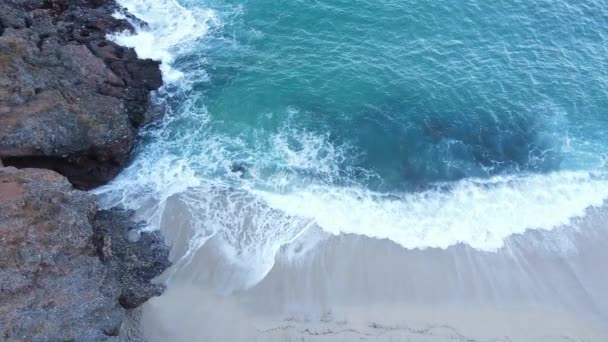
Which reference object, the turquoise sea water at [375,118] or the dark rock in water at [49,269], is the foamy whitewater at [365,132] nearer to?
the turquoise sea water at [375,118]

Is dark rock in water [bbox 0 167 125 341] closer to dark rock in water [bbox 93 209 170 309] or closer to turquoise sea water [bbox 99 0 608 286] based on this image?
dark rock in water [bbox 93 209 170 309]

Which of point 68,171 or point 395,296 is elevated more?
point 68,171

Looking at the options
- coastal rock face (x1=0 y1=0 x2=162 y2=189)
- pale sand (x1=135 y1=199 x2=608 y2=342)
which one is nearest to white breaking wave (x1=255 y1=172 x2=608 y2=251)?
pale sand (x1=135 y1=199 x2=608 y2=342)

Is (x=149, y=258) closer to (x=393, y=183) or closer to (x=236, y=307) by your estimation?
(x=236, y=307)

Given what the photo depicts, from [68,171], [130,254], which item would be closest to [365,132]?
[130,254]

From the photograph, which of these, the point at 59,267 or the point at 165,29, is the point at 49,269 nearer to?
the point at 59,267

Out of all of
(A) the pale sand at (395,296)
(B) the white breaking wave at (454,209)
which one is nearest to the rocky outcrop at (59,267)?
(A) the pale sand at (395,296)
